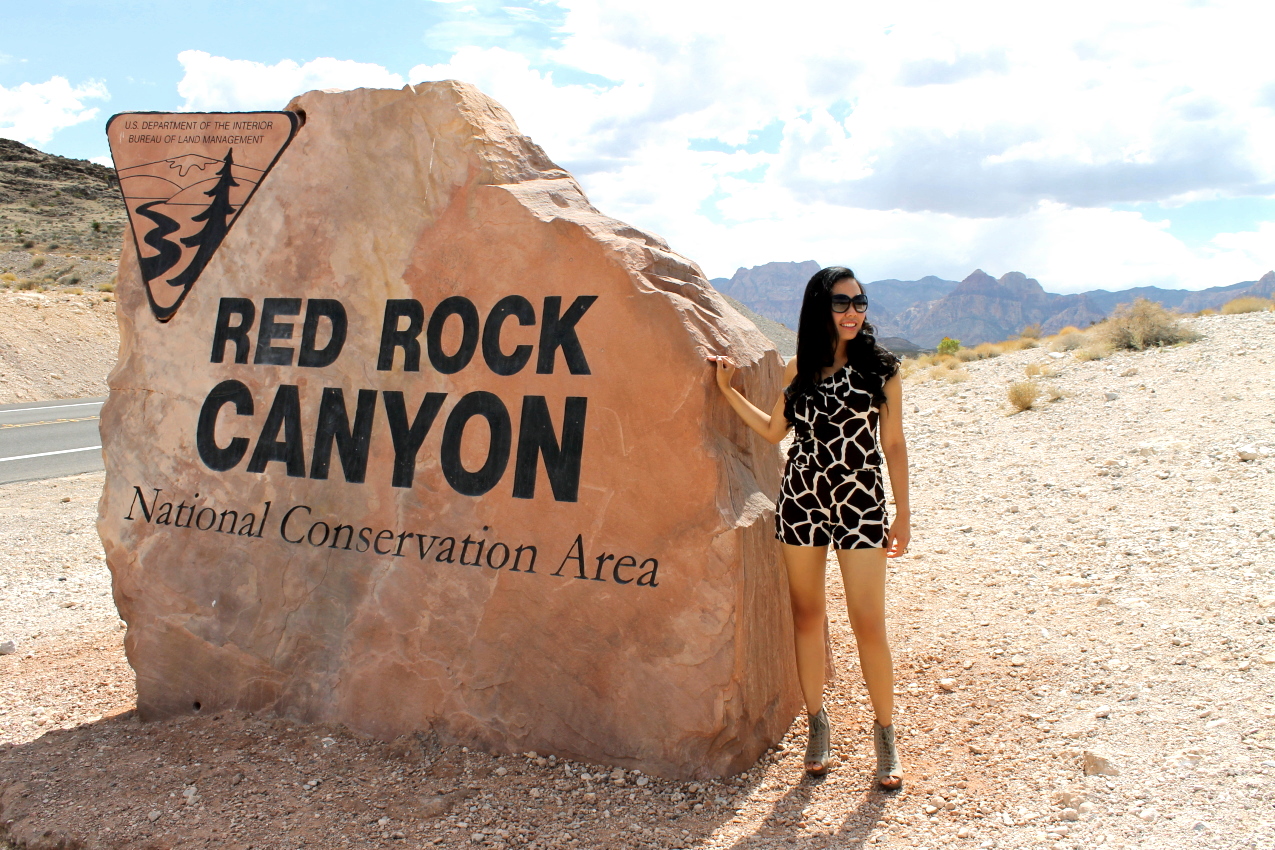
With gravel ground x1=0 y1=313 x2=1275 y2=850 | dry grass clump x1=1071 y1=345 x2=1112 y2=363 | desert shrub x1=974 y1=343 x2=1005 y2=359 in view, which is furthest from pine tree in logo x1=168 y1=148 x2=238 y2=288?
desert shrub x1=974 y1=343 x2=1005 y2=359

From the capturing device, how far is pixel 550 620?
3607 mm

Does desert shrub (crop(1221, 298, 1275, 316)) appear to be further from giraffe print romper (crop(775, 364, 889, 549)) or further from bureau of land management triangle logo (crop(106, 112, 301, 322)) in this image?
bureau of land management triangle logo (crop(106, 112, 301, 322))

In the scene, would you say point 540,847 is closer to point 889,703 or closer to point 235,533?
point 889,703

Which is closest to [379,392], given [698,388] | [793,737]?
[698,388]

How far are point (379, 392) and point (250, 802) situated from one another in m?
1.72

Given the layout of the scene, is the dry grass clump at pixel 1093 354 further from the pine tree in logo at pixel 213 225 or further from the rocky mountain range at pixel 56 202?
the rocky mountain range at pixel 56 202

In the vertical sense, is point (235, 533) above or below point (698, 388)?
below

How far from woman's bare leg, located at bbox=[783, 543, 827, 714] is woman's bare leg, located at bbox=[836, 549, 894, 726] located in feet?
0.38

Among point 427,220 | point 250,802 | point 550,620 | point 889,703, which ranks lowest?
point 250,802

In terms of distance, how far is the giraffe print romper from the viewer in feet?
10.4

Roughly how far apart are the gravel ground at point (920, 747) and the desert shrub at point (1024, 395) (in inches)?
171

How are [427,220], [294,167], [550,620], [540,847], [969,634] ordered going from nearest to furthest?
[540,847]
[550,620]
[427,220]
[294,167]
[969,634]

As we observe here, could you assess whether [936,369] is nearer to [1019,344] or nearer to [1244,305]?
[1019,344]

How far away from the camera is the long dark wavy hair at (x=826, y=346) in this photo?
320 centimetres
